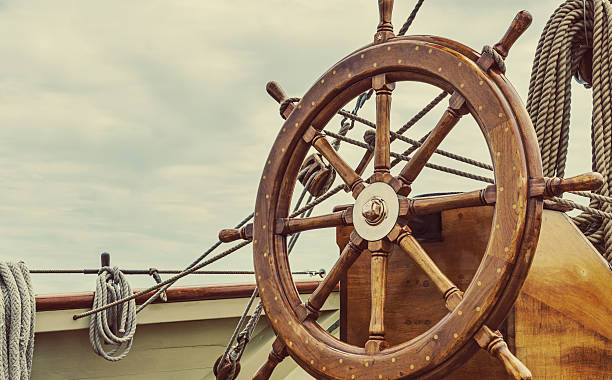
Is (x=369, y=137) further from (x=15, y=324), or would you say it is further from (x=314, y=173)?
(x=15, y=324)

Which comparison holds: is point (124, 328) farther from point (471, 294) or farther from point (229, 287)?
point (471, 294)

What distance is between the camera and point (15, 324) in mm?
2119

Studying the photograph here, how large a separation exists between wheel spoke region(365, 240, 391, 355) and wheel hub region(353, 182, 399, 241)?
0.08 ft

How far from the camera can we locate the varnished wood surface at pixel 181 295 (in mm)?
2223

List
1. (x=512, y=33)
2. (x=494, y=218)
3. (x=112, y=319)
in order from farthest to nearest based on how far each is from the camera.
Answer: (x=112, y=319)
(x=512, y=33)
(x=494, y=218)

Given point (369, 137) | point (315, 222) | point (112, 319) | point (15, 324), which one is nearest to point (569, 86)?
point (369, 137)

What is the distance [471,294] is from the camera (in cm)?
128

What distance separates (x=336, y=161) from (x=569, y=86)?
81 centimetres

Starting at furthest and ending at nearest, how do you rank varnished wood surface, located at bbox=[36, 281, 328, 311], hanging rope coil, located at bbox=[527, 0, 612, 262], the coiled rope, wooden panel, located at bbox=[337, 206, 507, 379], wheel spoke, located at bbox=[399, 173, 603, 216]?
1. varnished wood surface, located at bbox=[36, 281, 328, 311]
2. the coiled rope
3. hanging rope coil, located at bbox=[527, 0, 612, 262]
4. wooden panel, located at bbox=[337, 206, 507, 379]
5. wheel spoke, located at bbox=[399, 173, 603, 216]

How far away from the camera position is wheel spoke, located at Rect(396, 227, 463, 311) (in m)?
1.31

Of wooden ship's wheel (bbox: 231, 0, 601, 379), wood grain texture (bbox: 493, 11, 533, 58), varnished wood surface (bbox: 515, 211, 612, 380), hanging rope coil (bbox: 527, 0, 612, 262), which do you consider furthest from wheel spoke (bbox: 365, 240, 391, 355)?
hanging rope coil (bbox: 527, 0, 612, 262)

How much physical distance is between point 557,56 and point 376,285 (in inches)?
38.0

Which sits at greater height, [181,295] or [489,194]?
[181,295]

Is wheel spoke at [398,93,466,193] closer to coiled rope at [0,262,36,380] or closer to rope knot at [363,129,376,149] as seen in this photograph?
rope knot at [363,129,376,149]
